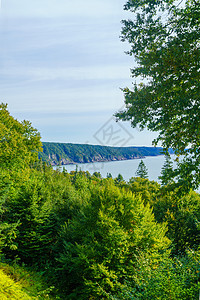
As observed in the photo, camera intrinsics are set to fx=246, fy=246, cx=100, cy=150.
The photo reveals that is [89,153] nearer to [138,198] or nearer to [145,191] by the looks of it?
[145,191]

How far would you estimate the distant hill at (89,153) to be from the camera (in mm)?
76463

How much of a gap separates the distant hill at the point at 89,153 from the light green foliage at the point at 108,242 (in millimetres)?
Answer: 48124

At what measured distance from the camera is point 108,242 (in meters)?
9.85

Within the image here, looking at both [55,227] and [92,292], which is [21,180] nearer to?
[55,227]

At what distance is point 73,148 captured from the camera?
3981 inches

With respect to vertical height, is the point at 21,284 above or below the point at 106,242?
below

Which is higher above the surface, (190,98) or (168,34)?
(168,34)

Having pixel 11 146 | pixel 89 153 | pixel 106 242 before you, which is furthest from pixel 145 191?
pixel 89 153

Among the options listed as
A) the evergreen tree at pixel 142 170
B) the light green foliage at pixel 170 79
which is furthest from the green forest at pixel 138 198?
the evergreen tree at pixel 142 170

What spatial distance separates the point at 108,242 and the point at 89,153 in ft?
240

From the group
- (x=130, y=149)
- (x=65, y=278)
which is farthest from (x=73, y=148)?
(x=65, y=278)

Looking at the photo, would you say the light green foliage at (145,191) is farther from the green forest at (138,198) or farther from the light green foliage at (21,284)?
the light green foliage at (21,284)

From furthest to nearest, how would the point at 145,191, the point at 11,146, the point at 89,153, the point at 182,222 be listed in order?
the point at 89,153 < the point at 145,191 < the point at 11,146 < the point at 182,222

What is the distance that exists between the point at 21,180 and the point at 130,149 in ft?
210
